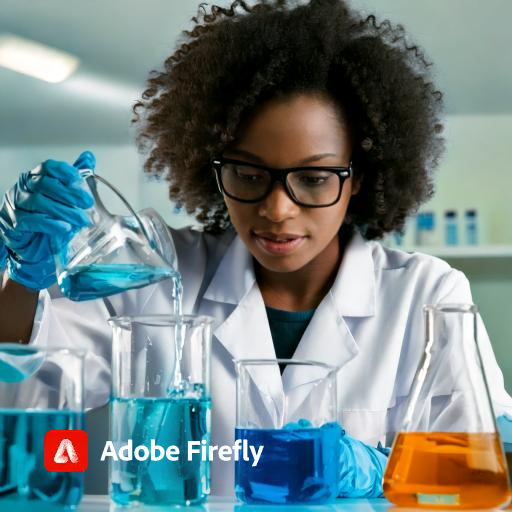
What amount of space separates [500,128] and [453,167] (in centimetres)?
31

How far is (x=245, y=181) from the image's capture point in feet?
6.03

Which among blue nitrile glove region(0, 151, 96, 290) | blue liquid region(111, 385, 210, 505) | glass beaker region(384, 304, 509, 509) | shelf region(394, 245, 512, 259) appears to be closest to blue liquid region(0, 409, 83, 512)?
blue liquid region(111, 385, 210, 505)

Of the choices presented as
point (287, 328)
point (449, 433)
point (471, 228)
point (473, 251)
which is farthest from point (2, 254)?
point (471, 228)

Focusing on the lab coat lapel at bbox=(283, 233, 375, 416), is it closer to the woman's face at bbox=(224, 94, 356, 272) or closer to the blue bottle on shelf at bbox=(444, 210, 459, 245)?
the woman's face at bbox=(224, 94, 356, 272)

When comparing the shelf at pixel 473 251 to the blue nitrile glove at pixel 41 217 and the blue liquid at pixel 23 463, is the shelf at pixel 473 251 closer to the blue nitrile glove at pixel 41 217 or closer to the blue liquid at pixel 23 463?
the blue nitrile glove at pixel 41 217

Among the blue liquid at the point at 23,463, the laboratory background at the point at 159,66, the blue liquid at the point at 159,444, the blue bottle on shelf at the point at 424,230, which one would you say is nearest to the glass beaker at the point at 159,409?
the blue liquid at the point at 159,444

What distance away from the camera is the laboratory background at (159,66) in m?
3.60

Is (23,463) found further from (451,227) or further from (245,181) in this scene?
(451,227)

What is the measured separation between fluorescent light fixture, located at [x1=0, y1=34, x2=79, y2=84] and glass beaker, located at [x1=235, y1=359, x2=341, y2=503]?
3.13 metres

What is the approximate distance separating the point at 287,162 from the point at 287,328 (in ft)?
1.49

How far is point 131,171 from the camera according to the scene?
483 centimetres

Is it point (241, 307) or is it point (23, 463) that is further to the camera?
point (241, 307)

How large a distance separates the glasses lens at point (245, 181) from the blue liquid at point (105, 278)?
0.54 m

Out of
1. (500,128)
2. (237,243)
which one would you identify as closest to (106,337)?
(237,243)
